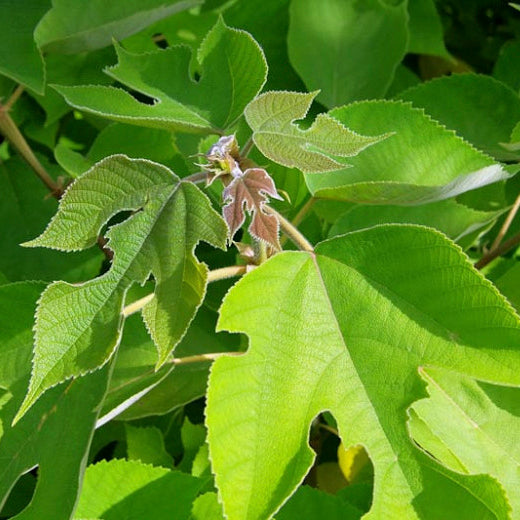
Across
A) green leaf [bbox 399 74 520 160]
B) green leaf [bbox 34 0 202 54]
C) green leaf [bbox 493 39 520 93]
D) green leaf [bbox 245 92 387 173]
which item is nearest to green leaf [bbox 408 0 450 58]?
green leaf [bbox 493 39 520 93]

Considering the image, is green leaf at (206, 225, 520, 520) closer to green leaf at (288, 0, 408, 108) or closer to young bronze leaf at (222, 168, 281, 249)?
young bronze leaf at (222, 168, 281, 249)

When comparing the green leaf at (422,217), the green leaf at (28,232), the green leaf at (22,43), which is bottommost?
the green leaf at (28,232)

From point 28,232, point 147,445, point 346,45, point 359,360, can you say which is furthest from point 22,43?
point 359,360

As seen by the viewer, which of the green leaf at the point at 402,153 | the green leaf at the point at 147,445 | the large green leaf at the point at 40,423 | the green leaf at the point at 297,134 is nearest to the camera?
the green leaf at the point at 297,134

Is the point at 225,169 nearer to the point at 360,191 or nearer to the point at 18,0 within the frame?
the point at 360,191

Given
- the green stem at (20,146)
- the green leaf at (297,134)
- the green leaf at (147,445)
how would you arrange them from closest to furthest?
the green leaf at (297,134), the green leaf at (147,445), the green stem at (20,146)

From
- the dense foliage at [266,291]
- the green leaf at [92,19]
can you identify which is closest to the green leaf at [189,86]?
the dense foliage at [266,291]

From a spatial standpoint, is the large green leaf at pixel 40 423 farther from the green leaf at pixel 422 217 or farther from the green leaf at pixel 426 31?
the green leaf at pixel 426 31

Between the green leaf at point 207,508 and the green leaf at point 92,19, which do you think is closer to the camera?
the green leaf at point 207,508

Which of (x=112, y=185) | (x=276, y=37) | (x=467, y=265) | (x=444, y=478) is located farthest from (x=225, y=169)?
(x=276, y=37)
